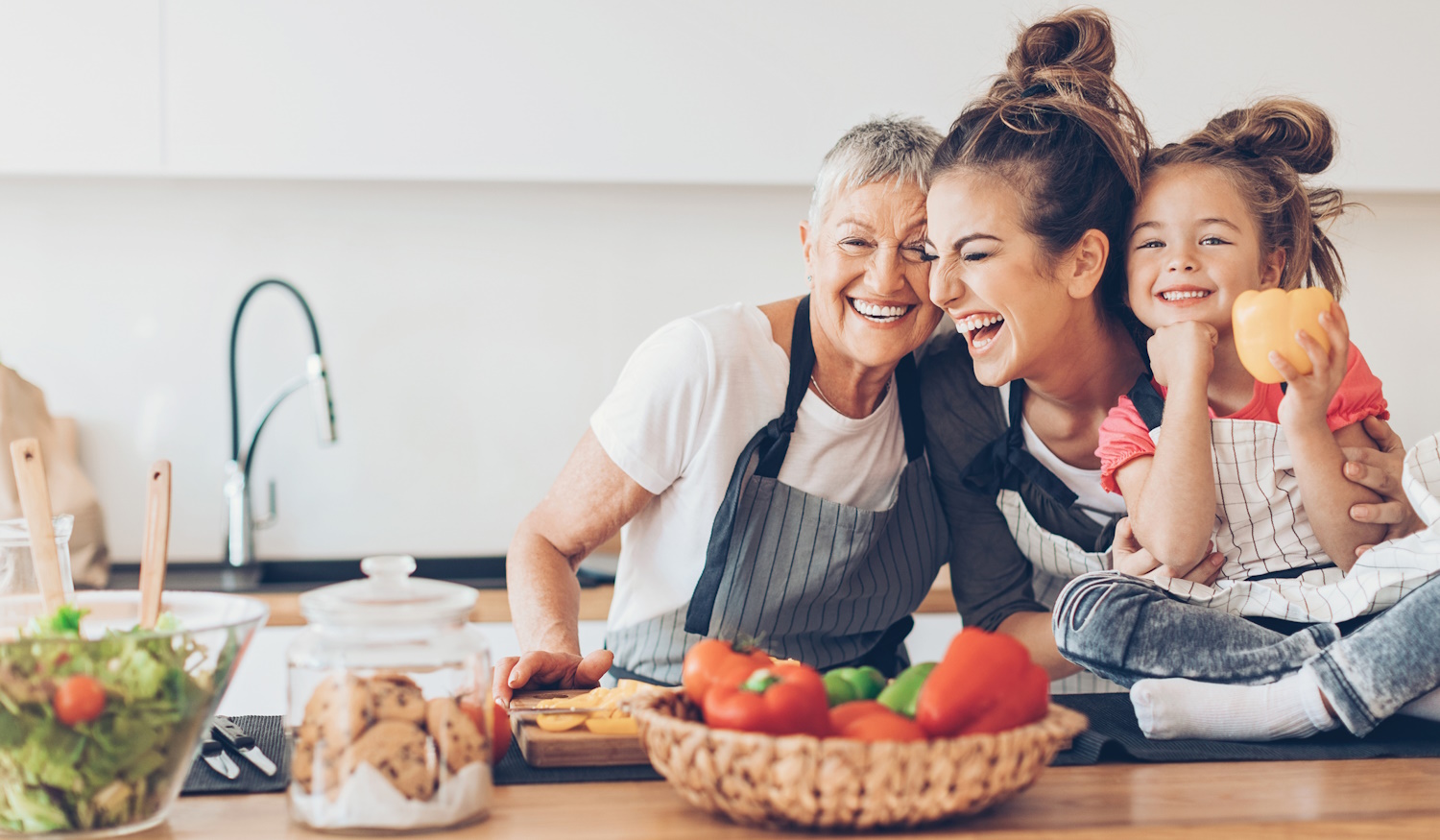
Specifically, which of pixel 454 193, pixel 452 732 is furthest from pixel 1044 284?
pixel 454 193

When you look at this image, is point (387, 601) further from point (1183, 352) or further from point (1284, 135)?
point (1284, 135)

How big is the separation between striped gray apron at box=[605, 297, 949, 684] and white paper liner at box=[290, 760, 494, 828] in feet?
2.48

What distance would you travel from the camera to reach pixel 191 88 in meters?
2.14

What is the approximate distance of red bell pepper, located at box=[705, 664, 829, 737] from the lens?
0.74m

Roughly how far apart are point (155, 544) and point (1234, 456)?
1.05 metres

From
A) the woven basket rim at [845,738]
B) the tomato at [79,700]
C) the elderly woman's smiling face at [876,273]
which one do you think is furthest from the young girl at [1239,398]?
the tomato at [79,700]

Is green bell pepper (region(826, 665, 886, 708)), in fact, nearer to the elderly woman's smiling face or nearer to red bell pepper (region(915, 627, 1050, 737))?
red bell pepper (region(915, 627, 1050, 737))

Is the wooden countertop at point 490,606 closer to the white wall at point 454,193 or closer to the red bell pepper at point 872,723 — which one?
the white wall at point 454,193

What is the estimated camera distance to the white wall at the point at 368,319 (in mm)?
2436

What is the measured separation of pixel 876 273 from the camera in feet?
4.75

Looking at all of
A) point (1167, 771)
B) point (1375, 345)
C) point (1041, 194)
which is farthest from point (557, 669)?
point (1375, 345)

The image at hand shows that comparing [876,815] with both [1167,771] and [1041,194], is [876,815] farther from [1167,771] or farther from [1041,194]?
[1041,194]

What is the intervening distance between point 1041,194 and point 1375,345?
1.69 metres

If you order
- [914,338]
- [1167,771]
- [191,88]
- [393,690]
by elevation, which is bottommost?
[1167,771]
